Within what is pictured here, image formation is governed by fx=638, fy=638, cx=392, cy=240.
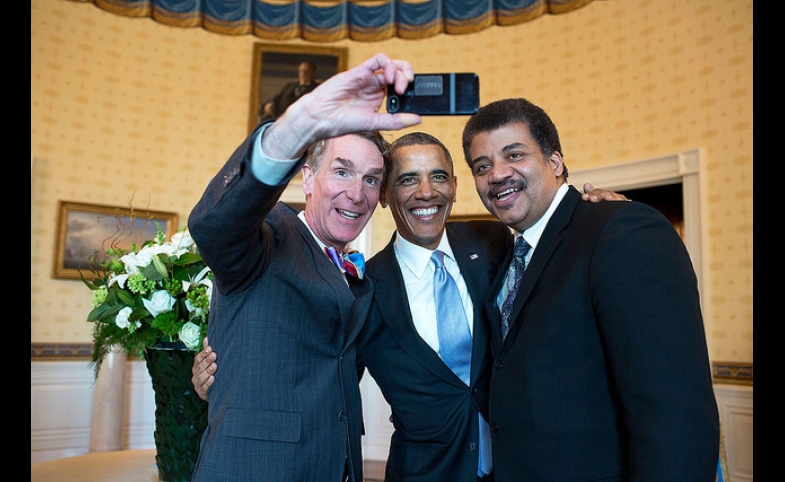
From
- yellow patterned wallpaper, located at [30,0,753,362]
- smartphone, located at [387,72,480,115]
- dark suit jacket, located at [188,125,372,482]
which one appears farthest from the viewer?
yellow patterned wallpaper, located at [30,0,753,362]

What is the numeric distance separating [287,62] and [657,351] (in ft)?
27.7

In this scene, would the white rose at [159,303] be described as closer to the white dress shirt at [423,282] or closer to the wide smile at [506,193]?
the white dress shirt at [423,282]

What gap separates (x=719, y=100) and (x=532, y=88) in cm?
236

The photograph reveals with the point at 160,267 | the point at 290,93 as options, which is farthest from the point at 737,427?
the point at 290,93

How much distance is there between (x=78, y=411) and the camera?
8172 mm

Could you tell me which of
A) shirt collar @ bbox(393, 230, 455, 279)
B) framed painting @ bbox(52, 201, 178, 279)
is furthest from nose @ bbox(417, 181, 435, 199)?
framed painting @ bbox(52, 201, 178, 279)

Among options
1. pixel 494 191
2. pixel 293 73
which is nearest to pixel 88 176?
pixel 293 73

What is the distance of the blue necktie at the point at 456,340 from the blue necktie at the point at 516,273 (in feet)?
1.11

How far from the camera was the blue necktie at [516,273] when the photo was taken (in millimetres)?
2330

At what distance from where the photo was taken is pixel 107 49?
8.67 metres

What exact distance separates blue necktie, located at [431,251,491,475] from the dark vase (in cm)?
100

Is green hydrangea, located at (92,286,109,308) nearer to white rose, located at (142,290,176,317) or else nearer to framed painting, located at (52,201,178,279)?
white rose, located at (142,290,176,317)

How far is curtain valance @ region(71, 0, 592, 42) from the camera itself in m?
8.85

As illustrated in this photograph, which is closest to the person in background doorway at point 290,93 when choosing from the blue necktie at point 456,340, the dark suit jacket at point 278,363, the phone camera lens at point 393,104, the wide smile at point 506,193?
the blue necktie at point 456,340
